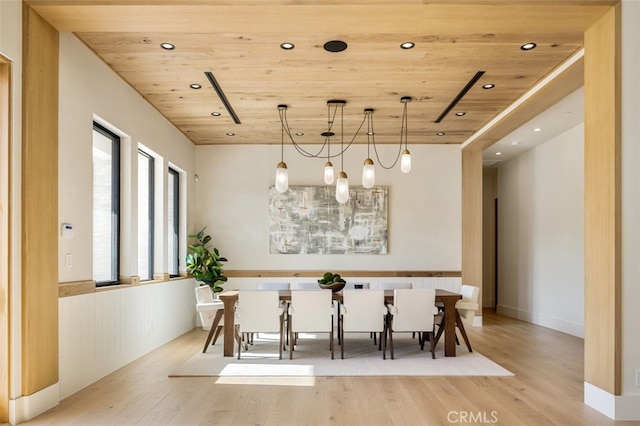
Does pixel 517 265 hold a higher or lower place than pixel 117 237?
lower

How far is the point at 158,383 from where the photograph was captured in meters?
4.48

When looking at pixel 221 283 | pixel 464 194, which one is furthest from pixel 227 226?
pixel 464 194

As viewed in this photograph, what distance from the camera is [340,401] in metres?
3.91

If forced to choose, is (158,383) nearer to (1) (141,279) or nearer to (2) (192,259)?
(1) (141,279)

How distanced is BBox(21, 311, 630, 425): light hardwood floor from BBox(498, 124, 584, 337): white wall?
7.89ft

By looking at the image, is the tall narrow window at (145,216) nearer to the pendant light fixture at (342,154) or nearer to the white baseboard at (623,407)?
the pendant light fixture at (342,154)

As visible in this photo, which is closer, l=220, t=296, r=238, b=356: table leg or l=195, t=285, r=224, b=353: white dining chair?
l=220, t=296, r=238, b=356: table leg

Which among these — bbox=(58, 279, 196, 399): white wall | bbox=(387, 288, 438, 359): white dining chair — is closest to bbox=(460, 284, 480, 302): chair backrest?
bbox=(387, 288, 438, 359): white dining chair

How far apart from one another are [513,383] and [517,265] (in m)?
5.12

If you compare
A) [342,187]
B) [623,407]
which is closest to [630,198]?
[623,407]

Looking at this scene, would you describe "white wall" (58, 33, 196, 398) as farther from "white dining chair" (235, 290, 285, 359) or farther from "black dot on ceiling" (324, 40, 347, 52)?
"black dot on ceiling" (324, 40, 347, 52)

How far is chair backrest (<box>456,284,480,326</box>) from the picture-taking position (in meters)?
5.91

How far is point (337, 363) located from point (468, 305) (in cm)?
175

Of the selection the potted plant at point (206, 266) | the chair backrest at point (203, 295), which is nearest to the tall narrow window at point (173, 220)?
the potted plant at point (206, 266)
